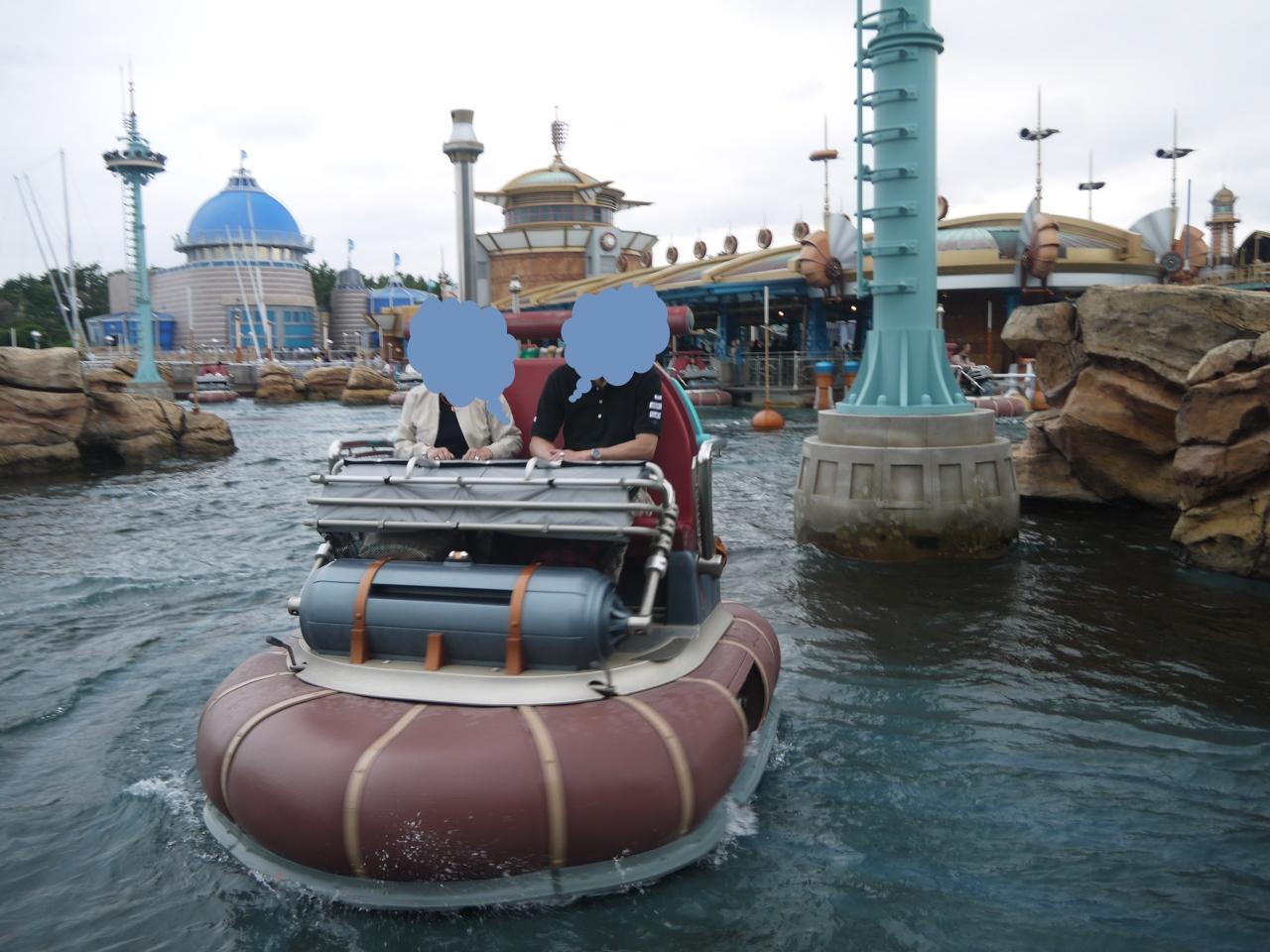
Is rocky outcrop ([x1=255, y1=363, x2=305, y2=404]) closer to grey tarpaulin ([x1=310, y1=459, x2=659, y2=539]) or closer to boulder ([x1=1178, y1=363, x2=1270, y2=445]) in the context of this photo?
boulder ([x1=1178, y1=363, x2=1270, y2=445])

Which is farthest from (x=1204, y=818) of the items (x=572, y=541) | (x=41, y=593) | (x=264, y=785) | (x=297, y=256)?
(x=297, y=256)

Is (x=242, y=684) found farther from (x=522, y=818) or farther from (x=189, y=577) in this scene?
(x=189, y=577)

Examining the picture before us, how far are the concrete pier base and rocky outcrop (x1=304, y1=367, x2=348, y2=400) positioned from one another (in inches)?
1645

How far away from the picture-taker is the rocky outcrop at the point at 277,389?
1889 inches

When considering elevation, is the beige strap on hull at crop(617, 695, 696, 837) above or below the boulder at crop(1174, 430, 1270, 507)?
below

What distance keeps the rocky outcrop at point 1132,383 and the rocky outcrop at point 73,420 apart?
59.9 ft

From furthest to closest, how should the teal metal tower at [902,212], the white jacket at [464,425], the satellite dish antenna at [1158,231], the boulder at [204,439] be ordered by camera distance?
the satellite dish antenna at [1158,231]
the boulder at [204,439]
the teal metal tower at [902,212]
the white jacket at [464,425]

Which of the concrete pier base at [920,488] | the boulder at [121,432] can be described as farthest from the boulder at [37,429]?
the concrete pier base at [920,488]

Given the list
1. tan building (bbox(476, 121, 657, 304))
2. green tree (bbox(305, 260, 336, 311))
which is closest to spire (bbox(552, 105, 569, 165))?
tan building (bbox(476, 121, 657, 304))

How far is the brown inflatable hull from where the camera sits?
3.49 meters

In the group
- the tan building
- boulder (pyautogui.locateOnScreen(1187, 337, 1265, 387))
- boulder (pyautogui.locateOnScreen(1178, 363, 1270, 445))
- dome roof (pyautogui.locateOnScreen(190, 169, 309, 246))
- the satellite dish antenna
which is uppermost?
dome roof (pyautogui.locateOnScreen(190, 169, 309, 246))

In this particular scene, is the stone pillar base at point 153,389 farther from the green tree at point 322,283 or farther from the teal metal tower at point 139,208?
the green tree at point 322,283

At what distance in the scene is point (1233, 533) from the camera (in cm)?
913

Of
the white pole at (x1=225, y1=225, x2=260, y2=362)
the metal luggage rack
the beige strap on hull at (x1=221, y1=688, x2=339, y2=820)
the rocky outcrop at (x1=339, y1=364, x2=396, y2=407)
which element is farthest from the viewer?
the white pole at (x1=225, y1=225, x2=260, y2=362)
